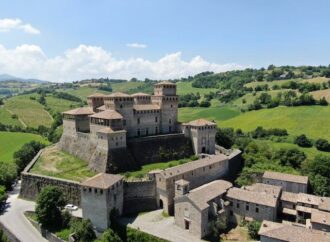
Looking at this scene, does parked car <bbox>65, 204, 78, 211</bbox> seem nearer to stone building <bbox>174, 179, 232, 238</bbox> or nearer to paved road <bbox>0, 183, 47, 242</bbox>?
paved road <bbox>0, 183, 47, 242</bbox>

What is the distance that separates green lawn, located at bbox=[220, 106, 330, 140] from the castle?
35.1m

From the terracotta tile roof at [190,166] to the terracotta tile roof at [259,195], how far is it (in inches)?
276

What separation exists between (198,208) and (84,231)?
15.7 metres

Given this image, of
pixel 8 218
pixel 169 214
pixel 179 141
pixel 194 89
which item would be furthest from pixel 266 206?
pixel 194 89

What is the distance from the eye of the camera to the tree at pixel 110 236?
40.7 m

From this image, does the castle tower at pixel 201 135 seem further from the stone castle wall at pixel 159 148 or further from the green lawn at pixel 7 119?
the green lawn at pixel 7 119

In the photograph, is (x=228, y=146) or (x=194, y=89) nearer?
(x=228, y=146)

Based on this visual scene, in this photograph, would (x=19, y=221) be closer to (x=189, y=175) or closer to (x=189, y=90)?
(x=189, y=175)

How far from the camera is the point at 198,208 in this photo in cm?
4084

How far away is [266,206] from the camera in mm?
43625

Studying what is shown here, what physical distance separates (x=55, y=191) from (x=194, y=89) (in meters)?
135

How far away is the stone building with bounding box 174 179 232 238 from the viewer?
41.2 m

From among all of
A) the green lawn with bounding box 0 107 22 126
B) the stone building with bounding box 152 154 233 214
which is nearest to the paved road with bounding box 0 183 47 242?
the stone building with bounding box 152 154 233 214

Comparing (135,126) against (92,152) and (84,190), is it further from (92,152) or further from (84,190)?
(84,190)
